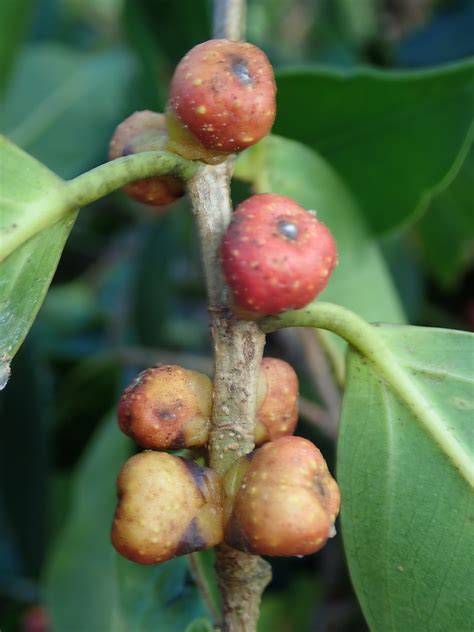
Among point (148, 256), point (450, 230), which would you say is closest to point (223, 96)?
point (450, 230)

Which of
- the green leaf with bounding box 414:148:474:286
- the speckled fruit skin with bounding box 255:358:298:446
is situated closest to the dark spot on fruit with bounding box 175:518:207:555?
the speckled fruit skin with bounding box 255:358:298:446

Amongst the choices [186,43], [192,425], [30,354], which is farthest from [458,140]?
[30,354]

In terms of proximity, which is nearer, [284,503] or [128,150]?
[284,503]

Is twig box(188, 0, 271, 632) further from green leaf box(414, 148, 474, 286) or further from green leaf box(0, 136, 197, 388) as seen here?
green leaf box(414, 148, 474, 286)

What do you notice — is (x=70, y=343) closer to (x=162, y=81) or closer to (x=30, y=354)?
(x=30, y=354)

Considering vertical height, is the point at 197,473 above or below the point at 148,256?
above

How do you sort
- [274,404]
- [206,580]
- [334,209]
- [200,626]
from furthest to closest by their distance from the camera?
1. [334,209]
2. [206,580]
3. [200,626]
4. [274,404]

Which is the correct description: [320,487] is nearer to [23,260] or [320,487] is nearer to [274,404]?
[274,404]
